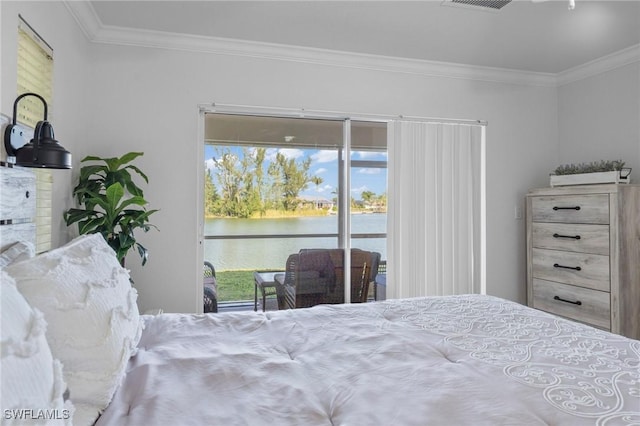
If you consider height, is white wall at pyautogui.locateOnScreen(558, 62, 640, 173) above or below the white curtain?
above

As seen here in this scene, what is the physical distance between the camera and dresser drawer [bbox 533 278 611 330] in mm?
2998

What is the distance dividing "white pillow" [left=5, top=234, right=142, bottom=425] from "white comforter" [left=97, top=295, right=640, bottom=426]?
74 mm

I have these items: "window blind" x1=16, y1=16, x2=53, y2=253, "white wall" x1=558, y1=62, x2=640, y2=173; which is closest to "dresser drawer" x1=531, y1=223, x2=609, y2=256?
"white wall" x1=558, y1=62, x2=640, y2=173

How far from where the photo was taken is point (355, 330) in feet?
5.16

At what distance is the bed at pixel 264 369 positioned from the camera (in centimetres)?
86

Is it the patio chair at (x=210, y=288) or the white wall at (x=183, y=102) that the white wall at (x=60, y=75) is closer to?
the white wall at (x=183, y=102)

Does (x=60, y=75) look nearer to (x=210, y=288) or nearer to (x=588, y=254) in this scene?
(x=210, y=288)

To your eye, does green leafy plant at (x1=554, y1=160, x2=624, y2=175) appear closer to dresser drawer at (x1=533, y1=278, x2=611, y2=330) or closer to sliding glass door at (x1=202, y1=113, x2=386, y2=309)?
dresser drawer at (x1=533, y1=278, x2=611, y2=330)

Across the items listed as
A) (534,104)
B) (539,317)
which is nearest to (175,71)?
(539,317)

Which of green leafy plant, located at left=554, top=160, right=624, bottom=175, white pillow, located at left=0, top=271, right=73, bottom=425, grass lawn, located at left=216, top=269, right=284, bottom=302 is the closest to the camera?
white pillow, located at left=0, top=271, right=73, bottom=425

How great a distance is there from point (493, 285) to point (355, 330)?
276cm

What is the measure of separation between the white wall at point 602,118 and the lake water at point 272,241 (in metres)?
2.07

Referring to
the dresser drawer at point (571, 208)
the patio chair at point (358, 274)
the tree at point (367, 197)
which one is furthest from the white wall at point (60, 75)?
the dresser drawer at point (571, 208)

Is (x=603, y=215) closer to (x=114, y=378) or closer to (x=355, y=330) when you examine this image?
(x=355, y=330)
